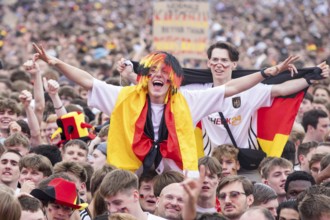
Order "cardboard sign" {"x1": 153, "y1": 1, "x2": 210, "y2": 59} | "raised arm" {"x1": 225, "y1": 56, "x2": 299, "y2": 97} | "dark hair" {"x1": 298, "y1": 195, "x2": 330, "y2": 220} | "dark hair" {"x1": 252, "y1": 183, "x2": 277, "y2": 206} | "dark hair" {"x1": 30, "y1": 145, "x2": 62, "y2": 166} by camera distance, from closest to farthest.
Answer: "dark hair" {"x1": 298, "y1": 195, "x2": 330, "y2": 220} < "dark hair" {"x1": 252, "y1": 183, "x2": 277, "y2": 206} < "raised arm" {"x1": 225, "y1": 56, "x2": 299, "y2": 97} < "dark hair" {"x1": 30, "y1": 145, "x2": 62, "y2": 166} < "cardboard sign" {"x1": 153, "y1": 1, "x2": 210, "y2": 59}

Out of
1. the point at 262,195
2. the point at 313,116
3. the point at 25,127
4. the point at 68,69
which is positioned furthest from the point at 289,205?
the point at 313,116

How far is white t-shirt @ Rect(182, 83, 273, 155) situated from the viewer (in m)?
13.1

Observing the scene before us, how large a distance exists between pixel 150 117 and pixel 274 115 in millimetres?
2221

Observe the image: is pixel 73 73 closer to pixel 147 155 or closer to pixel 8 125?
pixel 147 155

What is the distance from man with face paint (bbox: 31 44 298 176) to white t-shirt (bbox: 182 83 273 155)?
1537 millimetres

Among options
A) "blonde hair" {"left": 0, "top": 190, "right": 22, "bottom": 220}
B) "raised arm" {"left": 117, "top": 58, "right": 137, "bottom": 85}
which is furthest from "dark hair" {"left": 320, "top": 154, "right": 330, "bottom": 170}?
"blonde hair" {"left": 0, "top": 190, "right": 22, "bottom": 220}

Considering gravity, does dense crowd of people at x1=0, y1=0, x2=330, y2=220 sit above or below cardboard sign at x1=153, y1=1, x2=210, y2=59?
below

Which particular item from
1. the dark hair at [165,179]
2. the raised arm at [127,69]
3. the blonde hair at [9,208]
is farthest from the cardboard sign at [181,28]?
the blonde hair at [9,208]

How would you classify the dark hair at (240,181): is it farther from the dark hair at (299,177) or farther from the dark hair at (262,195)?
the dark hair at (299,177)

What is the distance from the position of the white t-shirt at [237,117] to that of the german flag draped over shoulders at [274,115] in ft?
0.40

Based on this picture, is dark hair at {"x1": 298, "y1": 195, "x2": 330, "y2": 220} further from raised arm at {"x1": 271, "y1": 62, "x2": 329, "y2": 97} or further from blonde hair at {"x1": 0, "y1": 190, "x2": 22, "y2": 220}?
raised arm at {"x1": 271, "y1": 62, "x2": 329, "y2": 97}

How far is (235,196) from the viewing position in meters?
11.1

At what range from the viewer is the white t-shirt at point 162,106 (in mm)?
11523

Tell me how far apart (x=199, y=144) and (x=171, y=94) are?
1.81 m
